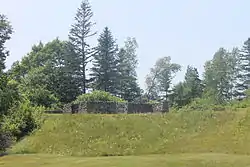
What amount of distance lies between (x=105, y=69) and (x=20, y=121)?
3862 cm

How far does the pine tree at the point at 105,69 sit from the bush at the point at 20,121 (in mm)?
36854

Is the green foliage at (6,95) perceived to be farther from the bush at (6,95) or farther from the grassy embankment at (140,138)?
the grassy embankment at (140,138)

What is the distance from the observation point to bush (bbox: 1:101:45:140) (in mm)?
29125

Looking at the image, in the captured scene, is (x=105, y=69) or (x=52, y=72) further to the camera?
(x=105, y=69)

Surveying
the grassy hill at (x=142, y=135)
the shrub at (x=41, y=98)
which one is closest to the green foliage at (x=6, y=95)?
the grassy hill at (x=142, y=135)

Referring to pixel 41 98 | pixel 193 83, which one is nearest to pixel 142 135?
pixel 41 98

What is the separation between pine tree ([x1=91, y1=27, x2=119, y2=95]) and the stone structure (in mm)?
28650

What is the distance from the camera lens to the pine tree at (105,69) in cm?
6825

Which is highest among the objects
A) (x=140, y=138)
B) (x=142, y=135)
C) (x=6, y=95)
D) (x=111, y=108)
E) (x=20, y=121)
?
(x=6, y=95)

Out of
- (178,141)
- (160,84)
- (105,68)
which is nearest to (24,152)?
(178,141)

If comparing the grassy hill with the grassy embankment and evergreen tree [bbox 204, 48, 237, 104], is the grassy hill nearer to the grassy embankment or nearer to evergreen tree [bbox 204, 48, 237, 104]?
the grassy embankment

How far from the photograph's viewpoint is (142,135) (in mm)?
27656

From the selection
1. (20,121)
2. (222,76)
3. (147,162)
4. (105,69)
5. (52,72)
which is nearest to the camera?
(147,162)

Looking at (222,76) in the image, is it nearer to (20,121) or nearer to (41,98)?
(41,98)
